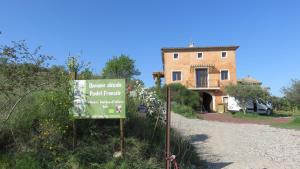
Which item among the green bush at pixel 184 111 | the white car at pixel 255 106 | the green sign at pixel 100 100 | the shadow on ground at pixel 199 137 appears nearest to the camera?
the green sign at pixel 100 100

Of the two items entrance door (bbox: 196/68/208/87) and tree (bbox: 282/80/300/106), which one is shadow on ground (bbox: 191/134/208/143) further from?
entrance door (bbox: 196/68/208/87)

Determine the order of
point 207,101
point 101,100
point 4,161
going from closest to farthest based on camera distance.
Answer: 1. point 4,161
2. point 101,100
3. point 207,101

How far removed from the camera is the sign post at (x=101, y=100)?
7.14 m

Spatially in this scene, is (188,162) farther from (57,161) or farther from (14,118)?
(14,118)

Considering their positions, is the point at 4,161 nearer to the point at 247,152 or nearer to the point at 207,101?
the point at 247,152

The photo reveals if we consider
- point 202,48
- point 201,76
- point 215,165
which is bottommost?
point 215,165

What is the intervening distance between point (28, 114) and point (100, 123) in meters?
1.60

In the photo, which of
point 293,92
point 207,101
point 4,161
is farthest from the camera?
point 207,101

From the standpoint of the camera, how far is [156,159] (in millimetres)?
7598

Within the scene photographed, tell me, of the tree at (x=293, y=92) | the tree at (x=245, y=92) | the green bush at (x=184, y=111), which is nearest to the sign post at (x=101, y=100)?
the green bush at (x=184, y=111)

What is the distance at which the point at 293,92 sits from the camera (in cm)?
3038

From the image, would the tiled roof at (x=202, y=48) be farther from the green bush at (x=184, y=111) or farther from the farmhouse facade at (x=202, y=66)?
the green bush at (x=184, y=111)

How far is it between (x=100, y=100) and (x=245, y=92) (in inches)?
1125

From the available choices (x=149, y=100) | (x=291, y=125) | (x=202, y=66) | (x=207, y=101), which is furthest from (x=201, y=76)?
(x=149, y=100)
